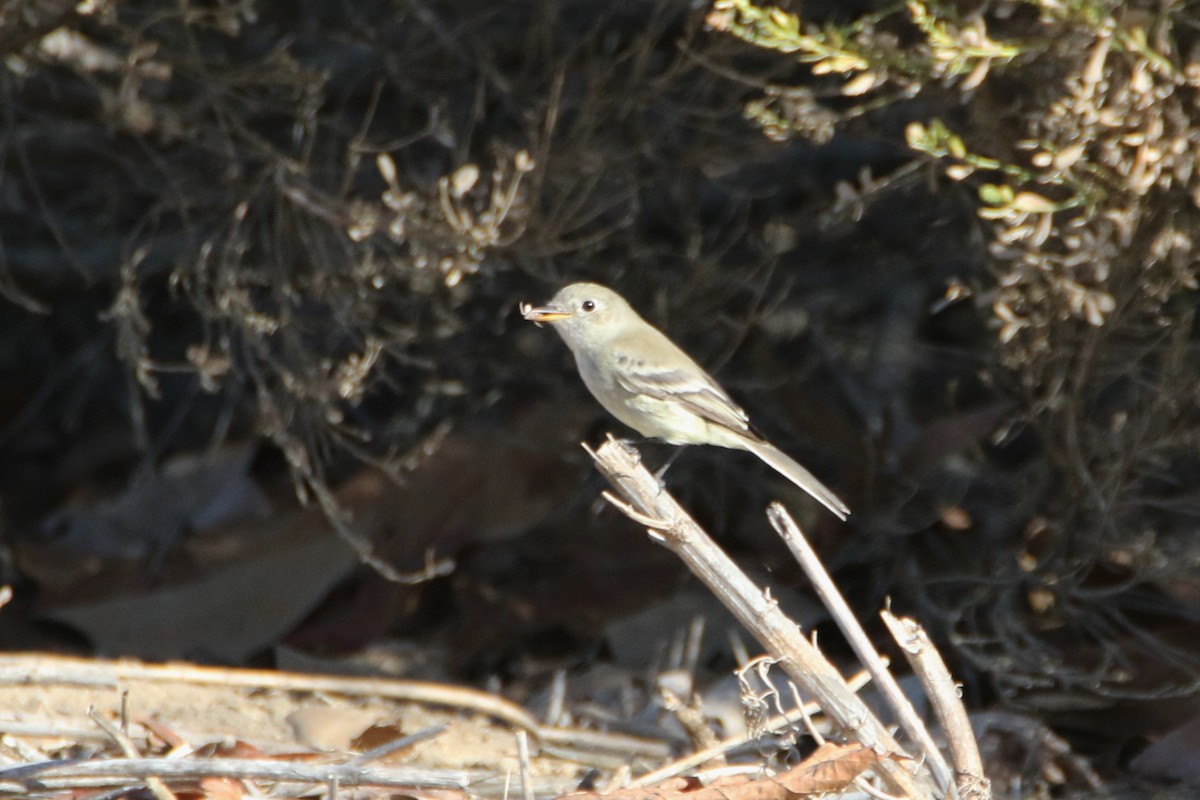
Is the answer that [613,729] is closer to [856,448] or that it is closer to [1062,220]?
[856,448]

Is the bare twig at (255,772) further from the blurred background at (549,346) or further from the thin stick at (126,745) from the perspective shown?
the blurred background at (549,346)

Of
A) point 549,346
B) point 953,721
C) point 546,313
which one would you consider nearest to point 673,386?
point 546,313

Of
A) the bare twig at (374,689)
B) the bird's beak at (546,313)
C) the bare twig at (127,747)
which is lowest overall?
the bare twig at (374,689)

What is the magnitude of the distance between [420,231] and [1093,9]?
223cm

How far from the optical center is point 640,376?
5.40m

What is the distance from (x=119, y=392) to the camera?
291 inches

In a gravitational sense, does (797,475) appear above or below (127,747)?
below

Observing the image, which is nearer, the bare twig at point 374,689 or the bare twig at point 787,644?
the bare twig at point 787,644

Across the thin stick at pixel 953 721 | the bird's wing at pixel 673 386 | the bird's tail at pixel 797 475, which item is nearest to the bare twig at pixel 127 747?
the thin stick at pixel 953 721

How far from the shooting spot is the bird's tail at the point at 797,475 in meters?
4.99

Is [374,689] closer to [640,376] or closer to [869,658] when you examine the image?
[640,376]

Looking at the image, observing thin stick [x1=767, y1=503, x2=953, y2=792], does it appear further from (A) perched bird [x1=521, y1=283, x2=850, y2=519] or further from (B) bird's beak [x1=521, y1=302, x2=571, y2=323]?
(B) bird's beak [x1=521, y1=302, x2=571, y2=323]

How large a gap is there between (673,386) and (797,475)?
592 millimetres

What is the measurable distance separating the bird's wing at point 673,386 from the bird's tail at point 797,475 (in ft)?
0.34
